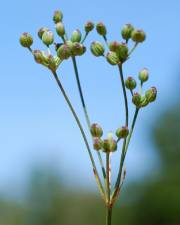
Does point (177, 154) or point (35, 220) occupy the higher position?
point (177, 154)

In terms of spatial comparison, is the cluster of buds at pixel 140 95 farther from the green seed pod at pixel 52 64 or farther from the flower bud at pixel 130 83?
the green seed pod at pixel 52 64

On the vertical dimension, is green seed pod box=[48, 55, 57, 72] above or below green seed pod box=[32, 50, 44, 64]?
below

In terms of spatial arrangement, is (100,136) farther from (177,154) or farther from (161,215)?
(177,154)

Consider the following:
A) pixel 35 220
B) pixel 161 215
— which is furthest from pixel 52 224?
pixel 161 215

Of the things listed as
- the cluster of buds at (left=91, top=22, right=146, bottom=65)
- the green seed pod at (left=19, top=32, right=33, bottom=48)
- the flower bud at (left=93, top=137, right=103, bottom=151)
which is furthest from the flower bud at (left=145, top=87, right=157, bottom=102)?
the green seed pod at (left=19, top=32, right=33, bottom=48)

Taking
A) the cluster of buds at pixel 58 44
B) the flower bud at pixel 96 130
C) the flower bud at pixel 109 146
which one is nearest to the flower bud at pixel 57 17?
the cluster of buds at pixel 58 44

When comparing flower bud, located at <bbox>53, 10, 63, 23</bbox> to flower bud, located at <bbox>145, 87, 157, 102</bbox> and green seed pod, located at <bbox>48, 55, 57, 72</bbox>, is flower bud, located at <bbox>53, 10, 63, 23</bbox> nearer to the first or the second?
green seed pod, located at <bbox>48, 55, 57, 72</bbox>
